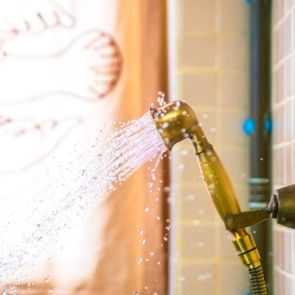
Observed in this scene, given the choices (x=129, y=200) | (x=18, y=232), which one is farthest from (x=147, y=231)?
(x=18, y=232)

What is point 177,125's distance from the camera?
1.86 feet

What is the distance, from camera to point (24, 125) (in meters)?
0.81

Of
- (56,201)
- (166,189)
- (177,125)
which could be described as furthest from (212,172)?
A: (56,201)

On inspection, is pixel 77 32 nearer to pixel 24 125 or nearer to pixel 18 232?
pixel 24 125

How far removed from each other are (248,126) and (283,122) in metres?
0.08

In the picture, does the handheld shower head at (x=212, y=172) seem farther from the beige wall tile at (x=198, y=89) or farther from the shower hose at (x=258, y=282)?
the beige wall tile at (x=198, y=89)

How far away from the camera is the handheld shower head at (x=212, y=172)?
0.54 metres

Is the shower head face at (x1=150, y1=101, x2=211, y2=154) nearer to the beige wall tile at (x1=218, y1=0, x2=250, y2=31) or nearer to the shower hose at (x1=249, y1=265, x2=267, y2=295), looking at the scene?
the shower hose at (x1=249, y1=265, x2=267, y2=295)

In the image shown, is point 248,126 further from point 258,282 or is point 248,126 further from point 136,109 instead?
point 258,282

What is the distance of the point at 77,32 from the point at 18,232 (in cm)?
42

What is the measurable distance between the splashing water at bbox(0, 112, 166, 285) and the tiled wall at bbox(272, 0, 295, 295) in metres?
0.24

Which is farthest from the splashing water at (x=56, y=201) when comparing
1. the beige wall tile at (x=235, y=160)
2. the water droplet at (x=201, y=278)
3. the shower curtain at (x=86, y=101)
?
the water droplet at (x=201, y=278)

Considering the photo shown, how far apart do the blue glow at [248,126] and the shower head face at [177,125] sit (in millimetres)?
247

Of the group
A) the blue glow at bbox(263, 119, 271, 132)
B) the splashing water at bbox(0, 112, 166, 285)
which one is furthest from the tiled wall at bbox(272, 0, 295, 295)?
the splashing water at bbox(0, 112, 166, 285)
